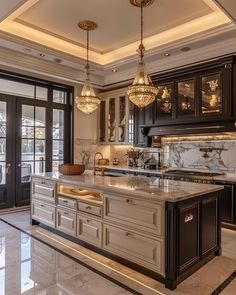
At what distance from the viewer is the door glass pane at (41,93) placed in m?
5.96

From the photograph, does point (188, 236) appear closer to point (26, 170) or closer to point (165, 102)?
point (165, 102)

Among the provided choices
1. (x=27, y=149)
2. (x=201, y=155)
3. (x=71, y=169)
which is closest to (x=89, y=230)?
(x=71, y=169)

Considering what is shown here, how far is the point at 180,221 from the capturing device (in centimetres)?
256

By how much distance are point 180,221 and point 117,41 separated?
11.8 ft

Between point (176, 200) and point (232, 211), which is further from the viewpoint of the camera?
point (232, 211)

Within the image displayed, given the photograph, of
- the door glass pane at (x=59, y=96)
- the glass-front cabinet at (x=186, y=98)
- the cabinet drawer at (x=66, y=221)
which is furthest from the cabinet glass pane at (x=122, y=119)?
the cabinet drawer at (x=66, y=221)

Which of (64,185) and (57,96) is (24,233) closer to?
(64,185)

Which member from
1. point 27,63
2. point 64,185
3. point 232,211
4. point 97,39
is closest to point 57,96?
point 27,63

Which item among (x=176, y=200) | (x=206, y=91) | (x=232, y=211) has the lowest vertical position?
(x=232, y=211)

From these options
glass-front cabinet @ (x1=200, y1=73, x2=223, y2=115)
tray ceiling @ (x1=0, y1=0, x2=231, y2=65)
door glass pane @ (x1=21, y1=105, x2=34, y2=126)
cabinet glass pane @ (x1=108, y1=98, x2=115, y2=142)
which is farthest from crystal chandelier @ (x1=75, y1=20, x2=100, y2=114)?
cabinet glass pane @ (x1=108, y1=98, x2=115, y2=142)

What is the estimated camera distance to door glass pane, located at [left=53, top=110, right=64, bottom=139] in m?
6.27

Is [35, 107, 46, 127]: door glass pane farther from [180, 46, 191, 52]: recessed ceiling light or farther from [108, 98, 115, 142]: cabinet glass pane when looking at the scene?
[180, 46, 191, 52]: recessed ceiling light

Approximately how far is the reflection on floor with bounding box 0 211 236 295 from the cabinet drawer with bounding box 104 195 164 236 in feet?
1.69

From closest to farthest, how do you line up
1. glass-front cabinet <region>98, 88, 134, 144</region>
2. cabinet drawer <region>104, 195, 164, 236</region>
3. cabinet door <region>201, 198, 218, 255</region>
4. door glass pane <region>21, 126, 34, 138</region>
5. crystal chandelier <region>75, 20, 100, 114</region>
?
cabinet drawer <region>104, 195, 164, 236</region> < cabinet door <region>201, 198, 218, 255</region> < crystal chandelier <region>75, 20, 100, 114</region> < door glass pane <region>21, 126, 34, 138</region> < glass-front cabinet <region>98, 88, 134, 144</region>
